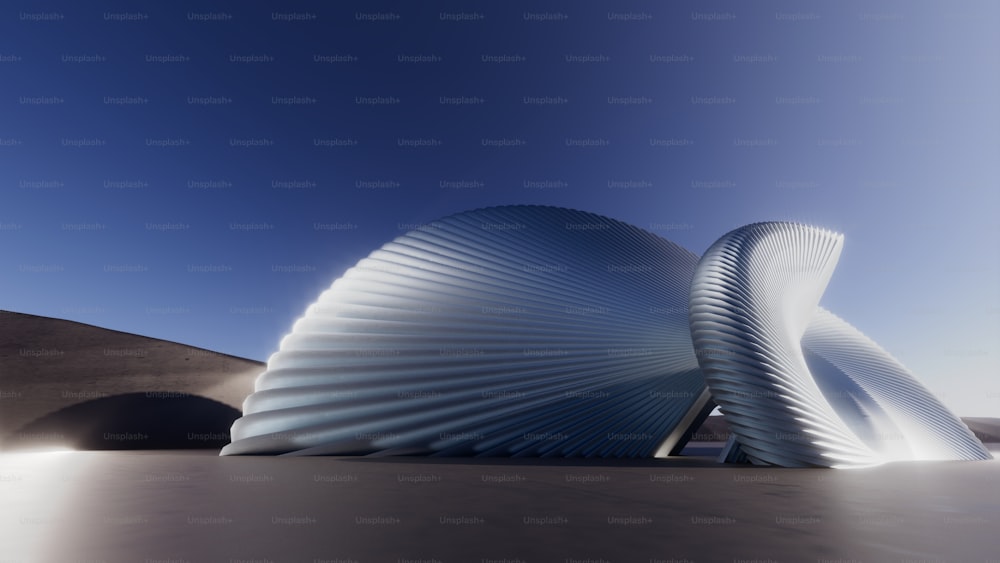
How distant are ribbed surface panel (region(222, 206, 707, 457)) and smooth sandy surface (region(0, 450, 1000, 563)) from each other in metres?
5.16

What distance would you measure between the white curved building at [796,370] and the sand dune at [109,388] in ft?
79.0

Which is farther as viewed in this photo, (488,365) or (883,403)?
(883,403)

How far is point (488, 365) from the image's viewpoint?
14.8 meters

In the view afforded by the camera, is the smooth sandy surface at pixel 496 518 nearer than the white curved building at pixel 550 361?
Yes

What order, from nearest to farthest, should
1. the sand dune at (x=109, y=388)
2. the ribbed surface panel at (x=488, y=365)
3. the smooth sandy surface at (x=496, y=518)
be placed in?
1. the smooth sandy surface at (x=496, y=518)
2. the ribbed surface panel at (x=488, y=365)
3. the sand dune at (x=109, y=388)

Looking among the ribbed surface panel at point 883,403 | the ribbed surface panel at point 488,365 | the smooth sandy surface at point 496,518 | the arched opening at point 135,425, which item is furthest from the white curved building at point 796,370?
the arched opening at point 135,425

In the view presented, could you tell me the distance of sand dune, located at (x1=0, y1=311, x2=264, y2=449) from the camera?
24422 mm

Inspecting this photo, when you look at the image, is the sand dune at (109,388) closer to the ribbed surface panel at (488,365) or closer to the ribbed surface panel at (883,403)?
the ribbed surface panel at (488,365)

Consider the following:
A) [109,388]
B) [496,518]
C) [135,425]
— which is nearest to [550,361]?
[496,518]

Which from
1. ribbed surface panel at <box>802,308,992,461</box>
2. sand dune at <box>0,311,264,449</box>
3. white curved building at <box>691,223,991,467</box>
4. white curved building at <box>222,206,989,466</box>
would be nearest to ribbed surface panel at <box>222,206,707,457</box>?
white curved building at <box>222,206,989,466</box>

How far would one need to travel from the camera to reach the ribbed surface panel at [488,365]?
1412cm

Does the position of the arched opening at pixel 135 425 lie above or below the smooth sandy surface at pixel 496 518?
above

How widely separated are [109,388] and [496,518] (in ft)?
105

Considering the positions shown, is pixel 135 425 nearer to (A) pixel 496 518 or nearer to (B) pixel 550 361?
(B) pixel 550 361
